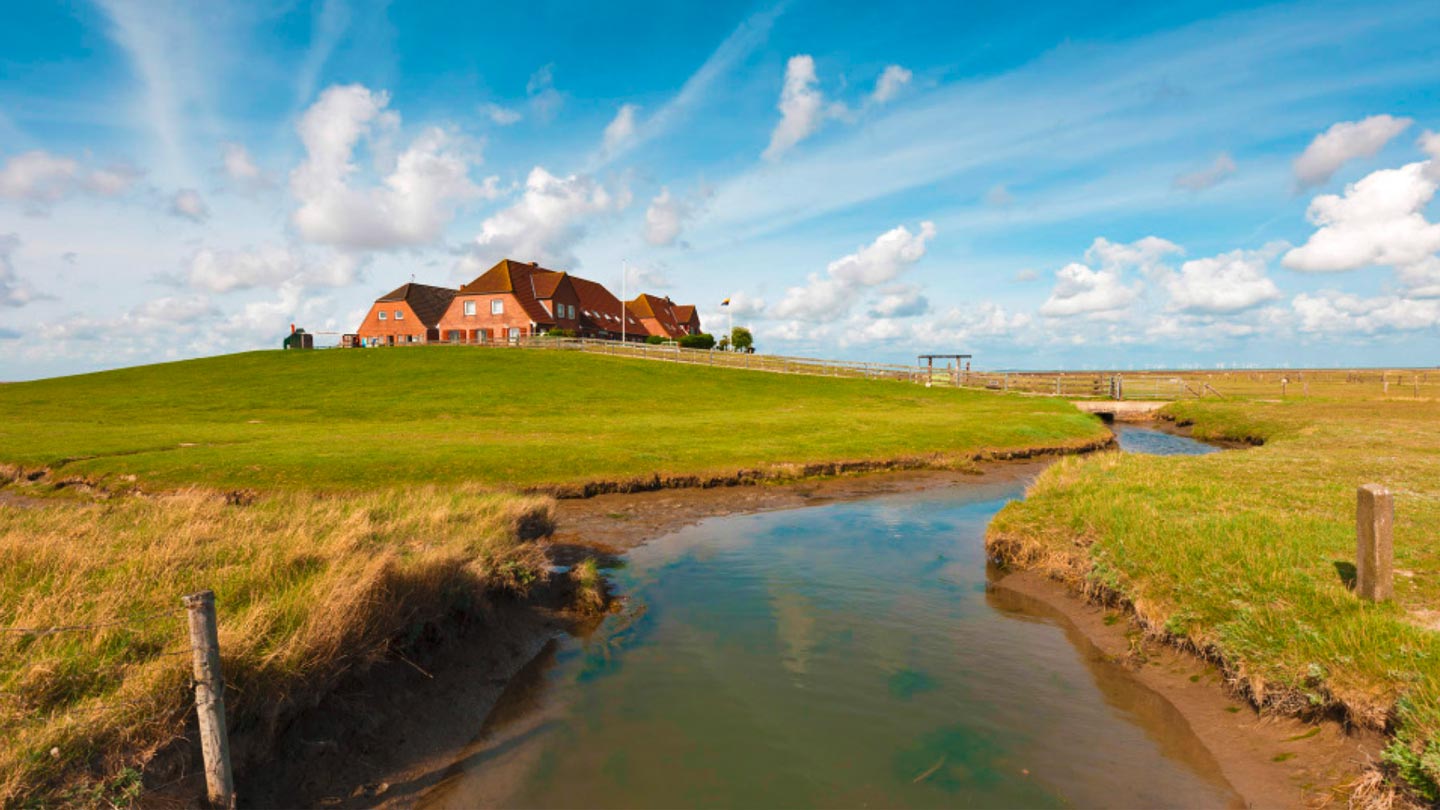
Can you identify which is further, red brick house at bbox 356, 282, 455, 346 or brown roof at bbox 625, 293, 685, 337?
brown roof at bbox 625, 293, 685, 337

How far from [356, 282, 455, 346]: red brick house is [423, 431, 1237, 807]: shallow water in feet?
266

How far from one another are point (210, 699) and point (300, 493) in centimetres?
1179

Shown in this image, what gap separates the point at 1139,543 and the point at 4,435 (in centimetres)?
4114

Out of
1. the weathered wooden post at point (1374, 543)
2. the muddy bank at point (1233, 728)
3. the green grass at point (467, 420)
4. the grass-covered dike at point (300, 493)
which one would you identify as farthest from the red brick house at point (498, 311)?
the weathered wooden post at point (1374, 543)

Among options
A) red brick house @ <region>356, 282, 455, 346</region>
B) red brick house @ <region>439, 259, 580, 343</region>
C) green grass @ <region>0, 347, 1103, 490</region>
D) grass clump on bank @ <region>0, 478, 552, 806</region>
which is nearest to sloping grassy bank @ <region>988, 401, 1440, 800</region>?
grass clump on bank @ <region>0, 478, 552, 806</region>

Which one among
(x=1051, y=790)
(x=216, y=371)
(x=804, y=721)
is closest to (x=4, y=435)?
(x=216, y=371)

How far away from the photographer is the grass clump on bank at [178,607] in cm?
521

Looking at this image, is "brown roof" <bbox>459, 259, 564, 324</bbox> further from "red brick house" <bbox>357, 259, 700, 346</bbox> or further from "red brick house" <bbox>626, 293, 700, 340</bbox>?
"red brick house" <bbox>626, 293, 700, 340</bbox>

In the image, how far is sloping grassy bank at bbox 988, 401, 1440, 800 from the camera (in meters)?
6.65

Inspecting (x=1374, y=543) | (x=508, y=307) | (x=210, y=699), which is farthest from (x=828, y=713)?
(x=508, y=307)

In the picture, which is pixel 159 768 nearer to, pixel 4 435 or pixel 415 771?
pixel 415 771

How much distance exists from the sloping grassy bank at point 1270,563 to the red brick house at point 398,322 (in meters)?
81.5

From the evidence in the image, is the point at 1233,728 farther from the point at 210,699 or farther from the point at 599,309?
the point at 599,309

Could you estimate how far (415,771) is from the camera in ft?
23.3
